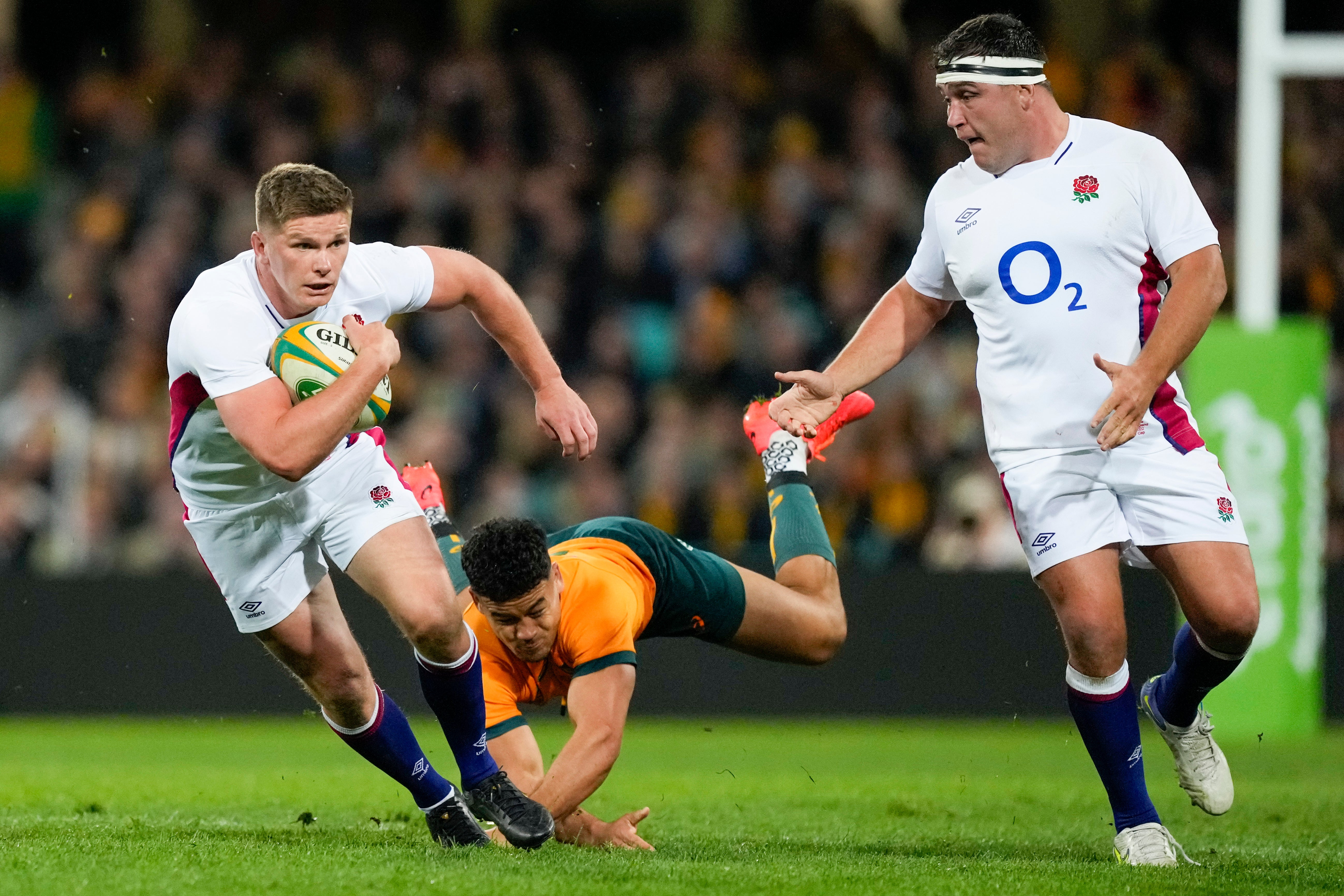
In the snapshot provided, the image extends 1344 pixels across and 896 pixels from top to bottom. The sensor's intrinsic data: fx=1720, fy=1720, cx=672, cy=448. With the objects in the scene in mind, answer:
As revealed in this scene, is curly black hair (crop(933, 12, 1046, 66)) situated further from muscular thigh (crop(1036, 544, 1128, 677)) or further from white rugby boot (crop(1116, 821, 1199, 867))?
white rugby boot (crop(1116, 821, 1199, 867))

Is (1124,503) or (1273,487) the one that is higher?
(1124,503)

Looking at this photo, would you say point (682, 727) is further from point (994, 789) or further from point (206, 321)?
point (206, 321)

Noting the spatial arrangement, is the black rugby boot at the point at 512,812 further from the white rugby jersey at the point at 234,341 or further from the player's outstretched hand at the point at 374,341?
the player's outstretched hand at the point at 374,341

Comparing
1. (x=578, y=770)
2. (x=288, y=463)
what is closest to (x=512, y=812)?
(x=578, y=770)

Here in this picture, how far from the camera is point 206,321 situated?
5.15m

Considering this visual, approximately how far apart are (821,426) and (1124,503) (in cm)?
132

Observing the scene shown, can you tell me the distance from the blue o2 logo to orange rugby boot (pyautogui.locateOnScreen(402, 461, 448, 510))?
2457mm

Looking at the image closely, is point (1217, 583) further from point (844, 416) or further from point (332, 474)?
point (332, 474)

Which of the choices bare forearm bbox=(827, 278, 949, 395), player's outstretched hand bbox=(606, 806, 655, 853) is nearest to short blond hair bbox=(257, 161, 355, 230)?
bare forearm bbox=(827, 278, 949, 395)

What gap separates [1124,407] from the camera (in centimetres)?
512

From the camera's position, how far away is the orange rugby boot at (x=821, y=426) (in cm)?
679

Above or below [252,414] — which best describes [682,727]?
below

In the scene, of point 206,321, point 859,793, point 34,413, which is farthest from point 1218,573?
point 34,413

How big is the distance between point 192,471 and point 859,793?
11.2 feet
